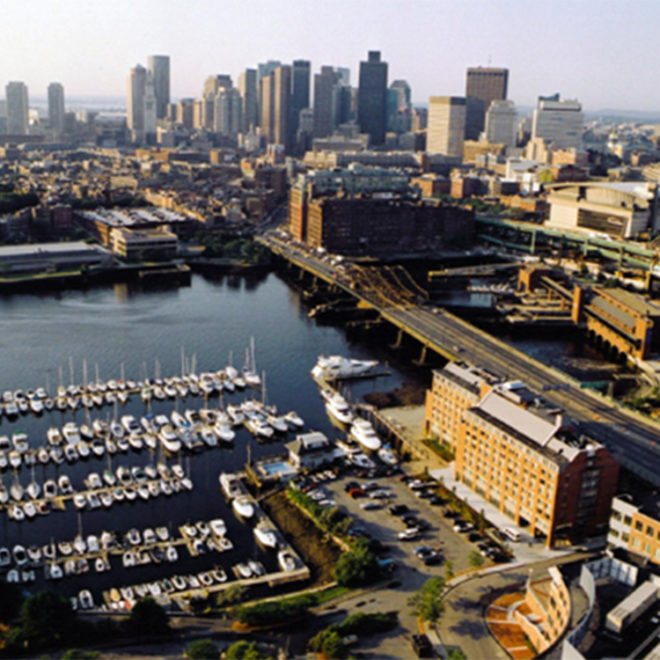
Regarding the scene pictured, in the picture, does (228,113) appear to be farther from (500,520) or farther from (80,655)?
(80,655)

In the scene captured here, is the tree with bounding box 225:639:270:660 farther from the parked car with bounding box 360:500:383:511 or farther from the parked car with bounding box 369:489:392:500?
the parked car with bounding box 369:489:392:500

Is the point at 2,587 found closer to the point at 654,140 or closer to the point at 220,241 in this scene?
the point at 220,241

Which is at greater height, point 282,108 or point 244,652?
point 282,108

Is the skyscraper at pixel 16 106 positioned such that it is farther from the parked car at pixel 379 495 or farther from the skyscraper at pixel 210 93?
the parked car at pixel 379 495

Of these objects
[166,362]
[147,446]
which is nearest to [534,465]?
[147,446]

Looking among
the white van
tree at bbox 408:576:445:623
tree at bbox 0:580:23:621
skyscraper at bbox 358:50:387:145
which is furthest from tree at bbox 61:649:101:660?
skyscraper at bbox 358:50:387:145

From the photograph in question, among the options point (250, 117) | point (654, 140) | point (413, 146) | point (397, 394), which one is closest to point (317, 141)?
point (413, 146)
